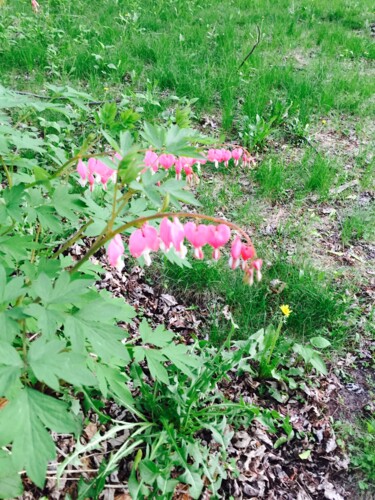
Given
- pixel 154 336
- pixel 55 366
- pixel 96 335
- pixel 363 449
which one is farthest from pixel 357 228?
pixel 55 366

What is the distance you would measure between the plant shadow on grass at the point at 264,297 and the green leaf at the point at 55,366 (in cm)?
140

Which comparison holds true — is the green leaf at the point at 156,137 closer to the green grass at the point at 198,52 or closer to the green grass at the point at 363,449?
the green grass at the point at 363,449

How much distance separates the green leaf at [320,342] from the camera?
7.94ft

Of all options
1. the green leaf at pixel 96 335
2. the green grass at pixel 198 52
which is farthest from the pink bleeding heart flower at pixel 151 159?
the green grass at pixel 198 52

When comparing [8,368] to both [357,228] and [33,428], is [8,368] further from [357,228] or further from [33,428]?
[357,228]

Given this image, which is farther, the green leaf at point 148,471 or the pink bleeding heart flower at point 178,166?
the pink bleeding heart flower at point 178,166

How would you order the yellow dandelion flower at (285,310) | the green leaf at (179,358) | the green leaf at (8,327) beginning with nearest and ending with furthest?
the green leaf at (8,327) → the green leaf at (179,358) → the yellow dandelion flower at (285,310)

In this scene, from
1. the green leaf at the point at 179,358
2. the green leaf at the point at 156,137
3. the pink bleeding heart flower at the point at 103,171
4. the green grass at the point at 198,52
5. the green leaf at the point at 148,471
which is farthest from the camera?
the green grass at the point at 198,52

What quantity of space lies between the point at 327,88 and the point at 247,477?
13.0ft

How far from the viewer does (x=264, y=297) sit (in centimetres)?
267

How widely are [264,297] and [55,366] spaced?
5.52 feet

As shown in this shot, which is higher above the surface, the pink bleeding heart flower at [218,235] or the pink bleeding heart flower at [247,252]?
the pink bleeding heart flower at [218,235]

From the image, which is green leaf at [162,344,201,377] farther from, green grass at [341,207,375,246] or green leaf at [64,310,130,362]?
green grass at [341,207,375,246]

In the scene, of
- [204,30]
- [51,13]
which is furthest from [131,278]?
[51,13]
